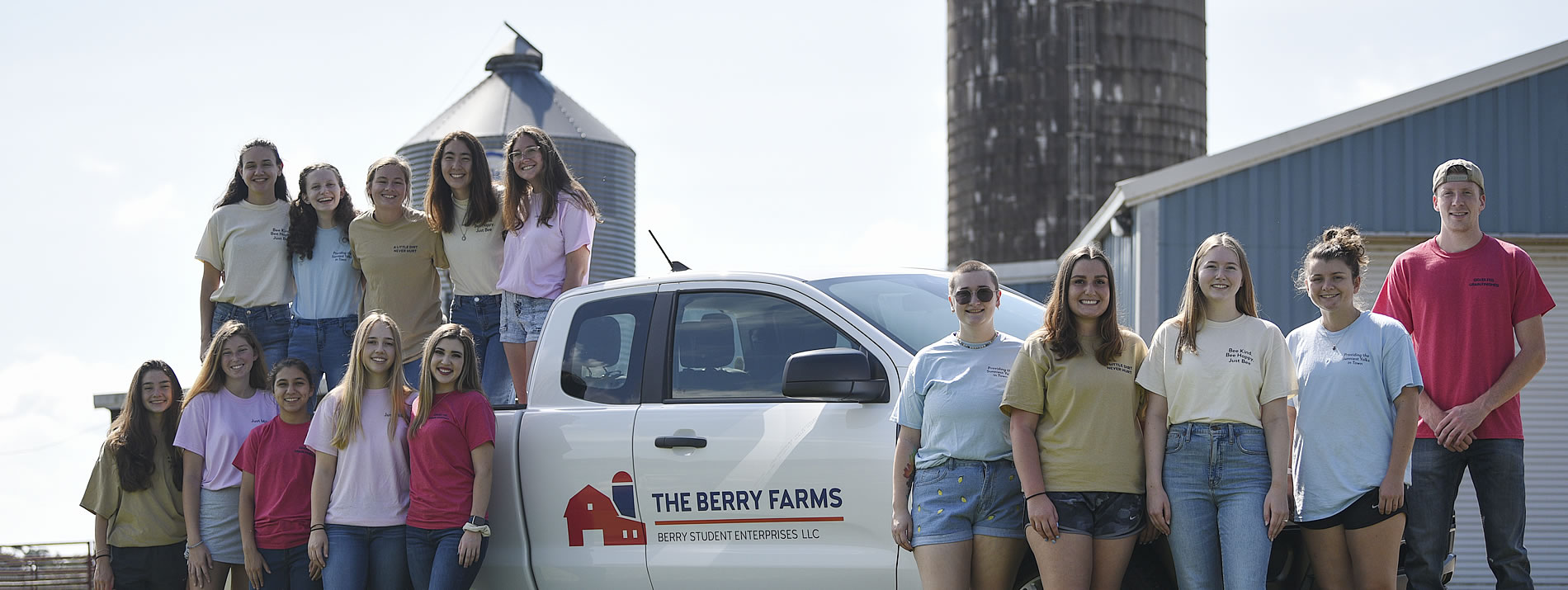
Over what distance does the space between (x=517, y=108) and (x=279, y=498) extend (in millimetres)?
17147

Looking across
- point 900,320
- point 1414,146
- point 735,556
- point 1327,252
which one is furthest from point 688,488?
point 1414,146

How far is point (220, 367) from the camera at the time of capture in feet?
21.6

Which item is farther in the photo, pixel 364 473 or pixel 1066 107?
pixel 1066 107

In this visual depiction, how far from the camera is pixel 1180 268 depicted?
35.7ft

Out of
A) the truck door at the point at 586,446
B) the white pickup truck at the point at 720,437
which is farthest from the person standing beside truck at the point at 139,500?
the truck door at the point at 586,446

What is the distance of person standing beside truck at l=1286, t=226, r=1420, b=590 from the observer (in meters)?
4.52

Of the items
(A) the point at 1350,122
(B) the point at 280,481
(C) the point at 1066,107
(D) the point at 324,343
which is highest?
(C) the point at 1066,107

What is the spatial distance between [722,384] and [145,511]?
2.88m

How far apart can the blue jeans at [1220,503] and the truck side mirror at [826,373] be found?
3.67ft

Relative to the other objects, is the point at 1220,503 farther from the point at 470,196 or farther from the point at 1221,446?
the point at 470,196

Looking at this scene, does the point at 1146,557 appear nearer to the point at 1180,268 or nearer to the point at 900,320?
the point at 900,320

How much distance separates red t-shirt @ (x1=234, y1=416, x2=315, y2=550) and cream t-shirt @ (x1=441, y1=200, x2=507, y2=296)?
3.43 ft

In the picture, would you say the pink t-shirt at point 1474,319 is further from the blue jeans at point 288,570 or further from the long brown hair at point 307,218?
the long brown hair at point 307,218

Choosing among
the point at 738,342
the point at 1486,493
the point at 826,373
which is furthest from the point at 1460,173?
the point at 738,342
